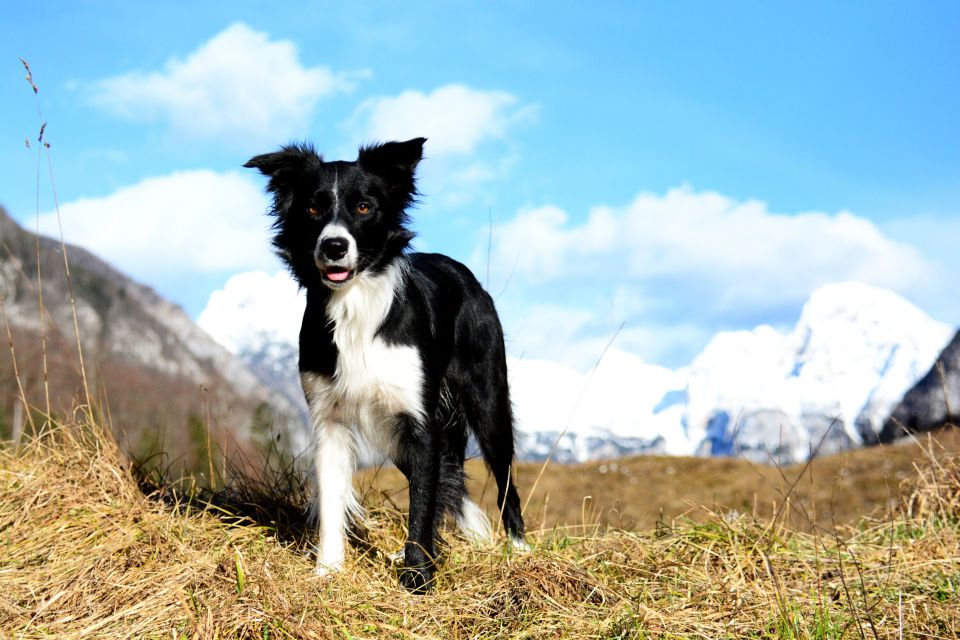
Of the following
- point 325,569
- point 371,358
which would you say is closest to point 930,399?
point 371,358

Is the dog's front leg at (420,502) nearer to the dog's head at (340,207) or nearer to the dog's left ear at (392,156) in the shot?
the dog's head at (340,207)

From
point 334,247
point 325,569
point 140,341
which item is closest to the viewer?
point 334,247

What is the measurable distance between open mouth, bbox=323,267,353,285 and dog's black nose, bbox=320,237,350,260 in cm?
13

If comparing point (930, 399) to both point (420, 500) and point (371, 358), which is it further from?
point (371, 358)

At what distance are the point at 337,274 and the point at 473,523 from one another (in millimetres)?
1868

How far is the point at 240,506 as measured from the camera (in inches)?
206

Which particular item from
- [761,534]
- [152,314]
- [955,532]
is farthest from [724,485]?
[152,314]

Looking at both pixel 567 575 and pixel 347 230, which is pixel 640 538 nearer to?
pixel 567 575

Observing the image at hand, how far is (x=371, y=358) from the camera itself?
4383 mm

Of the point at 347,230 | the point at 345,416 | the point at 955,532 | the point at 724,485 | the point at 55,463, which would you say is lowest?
the point at 724,485

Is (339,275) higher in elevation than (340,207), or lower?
lower

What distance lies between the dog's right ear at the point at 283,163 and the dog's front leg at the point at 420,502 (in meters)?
1.51

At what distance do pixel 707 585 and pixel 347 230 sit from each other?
2.45 meters

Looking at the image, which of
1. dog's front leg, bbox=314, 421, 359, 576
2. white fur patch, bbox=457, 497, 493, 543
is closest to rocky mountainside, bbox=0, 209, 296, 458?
white fur patch, bbox=457, 497, 493, 543
